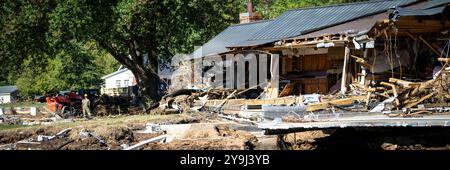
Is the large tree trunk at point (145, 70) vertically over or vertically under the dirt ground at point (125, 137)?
over

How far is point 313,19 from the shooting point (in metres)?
24.4

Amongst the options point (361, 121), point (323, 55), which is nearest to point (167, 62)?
point (323, 55)

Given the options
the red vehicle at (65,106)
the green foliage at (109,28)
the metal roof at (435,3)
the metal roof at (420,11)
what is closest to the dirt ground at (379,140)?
the metal roof at (420,11)

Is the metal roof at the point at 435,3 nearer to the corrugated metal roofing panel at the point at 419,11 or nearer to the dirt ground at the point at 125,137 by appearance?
the corrugated metal roofing panel at the point at 419,11

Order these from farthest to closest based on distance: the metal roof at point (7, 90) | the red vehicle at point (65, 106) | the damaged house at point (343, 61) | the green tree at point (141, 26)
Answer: the metal roof at point (7, 90)
the red vehicle at point (65, 106)
the green tree at point (141, 26)
the damaged house at point (343, 61)

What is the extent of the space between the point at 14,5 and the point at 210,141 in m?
18.8

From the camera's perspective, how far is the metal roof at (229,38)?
27.3m

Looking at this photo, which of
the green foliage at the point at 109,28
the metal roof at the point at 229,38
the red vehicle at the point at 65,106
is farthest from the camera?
the red vehicle at the point at 65,106

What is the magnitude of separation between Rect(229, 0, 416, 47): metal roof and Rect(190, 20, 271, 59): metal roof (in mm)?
2129

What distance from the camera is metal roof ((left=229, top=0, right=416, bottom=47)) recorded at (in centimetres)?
2209

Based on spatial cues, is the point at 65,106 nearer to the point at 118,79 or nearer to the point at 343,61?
the point at 343,61

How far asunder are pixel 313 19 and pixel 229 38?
5727 millimetres

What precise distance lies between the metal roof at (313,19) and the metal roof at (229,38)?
6.98 feet

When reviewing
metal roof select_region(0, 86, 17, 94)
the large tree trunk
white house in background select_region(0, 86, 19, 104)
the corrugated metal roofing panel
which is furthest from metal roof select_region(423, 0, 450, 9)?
metal roof select_region(0, 86, 17, 94)
